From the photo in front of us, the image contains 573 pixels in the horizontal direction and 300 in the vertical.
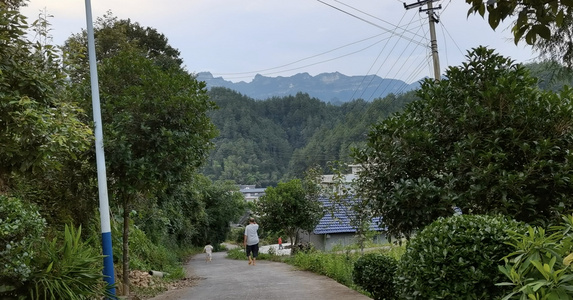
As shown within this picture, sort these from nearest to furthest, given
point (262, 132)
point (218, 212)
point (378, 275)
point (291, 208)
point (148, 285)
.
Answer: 1. point (378, 275)
2. point (148, 285)
3. point (291, 208)
4. point (218, 212)
5. point (262, 132)

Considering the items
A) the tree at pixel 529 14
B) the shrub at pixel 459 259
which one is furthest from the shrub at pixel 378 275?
the tree at pixel 529 14

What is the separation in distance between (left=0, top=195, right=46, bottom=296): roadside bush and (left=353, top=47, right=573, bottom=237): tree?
4.94m

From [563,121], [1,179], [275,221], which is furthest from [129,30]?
[563,121]

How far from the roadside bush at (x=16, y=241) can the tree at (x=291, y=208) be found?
18.0 meters

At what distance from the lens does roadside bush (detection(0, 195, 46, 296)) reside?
20.6ft

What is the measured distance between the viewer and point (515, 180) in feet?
21.7

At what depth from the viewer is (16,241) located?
6.93m

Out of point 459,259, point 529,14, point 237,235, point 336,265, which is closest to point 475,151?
point 459,259

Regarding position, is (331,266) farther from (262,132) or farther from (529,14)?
(262,132)

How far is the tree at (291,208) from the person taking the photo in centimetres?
2542

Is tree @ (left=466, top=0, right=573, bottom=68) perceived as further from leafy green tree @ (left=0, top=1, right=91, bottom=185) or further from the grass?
the grass

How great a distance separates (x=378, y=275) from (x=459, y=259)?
375 cm

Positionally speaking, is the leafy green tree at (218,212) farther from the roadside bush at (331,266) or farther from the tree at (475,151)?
the tree at (475,151)

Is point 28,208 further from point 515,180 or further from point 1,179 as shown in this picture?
point 515,180
